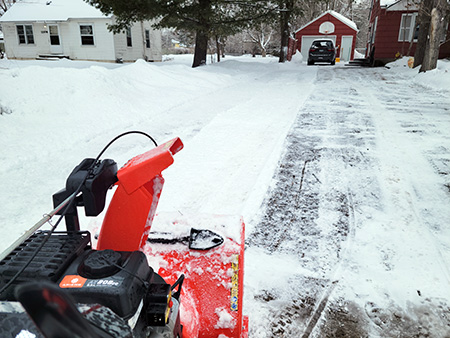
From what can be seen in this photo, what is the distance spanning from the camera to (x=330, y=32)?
3491cm

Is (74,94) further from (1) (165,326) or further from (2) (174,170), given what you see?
(1) (165,326)

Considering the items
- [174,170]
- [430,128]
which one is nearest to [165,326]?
[174,170]

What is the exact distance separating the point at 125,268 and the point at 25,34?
93.7 ft

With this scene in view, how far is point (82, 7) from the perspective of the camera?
79.0 feet

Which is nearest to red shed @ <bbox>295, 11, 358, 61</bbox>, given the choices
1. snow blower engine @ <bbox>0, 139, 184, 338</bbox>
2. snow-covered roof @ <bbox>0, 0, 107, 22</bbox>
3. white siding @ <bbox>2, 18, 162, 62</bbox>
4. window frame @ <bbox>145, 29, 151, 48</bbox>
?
window frame @ <bbox>145, 29, 151, 48</bbox>

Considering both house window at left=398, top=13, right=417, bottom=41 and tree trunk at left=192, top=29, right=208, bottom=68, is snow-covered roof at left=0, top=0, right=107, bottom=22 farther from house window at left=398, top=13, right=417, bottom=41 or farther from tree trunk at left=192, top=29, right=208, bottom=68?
house window at left=398, top=13, right=417, bottom=41

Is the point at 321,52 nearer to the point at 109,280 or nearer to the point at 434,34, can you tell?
the point at 434,34

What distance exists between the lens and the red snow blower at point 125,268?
36.2 inches

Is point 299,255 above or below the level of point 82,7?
below

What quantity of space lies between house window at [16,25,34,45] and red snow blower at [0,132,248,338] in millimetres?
27589

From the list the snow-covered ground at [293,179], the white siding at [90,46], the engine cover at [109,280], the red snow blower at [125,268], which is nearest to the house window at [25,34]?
the white siding at [90,46]

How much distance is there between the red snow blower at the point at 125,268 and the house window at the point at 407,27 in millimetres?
27736

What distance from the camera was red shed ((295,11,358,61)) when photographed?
34344 mm

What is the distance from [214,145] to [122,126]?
2073 millimetres
